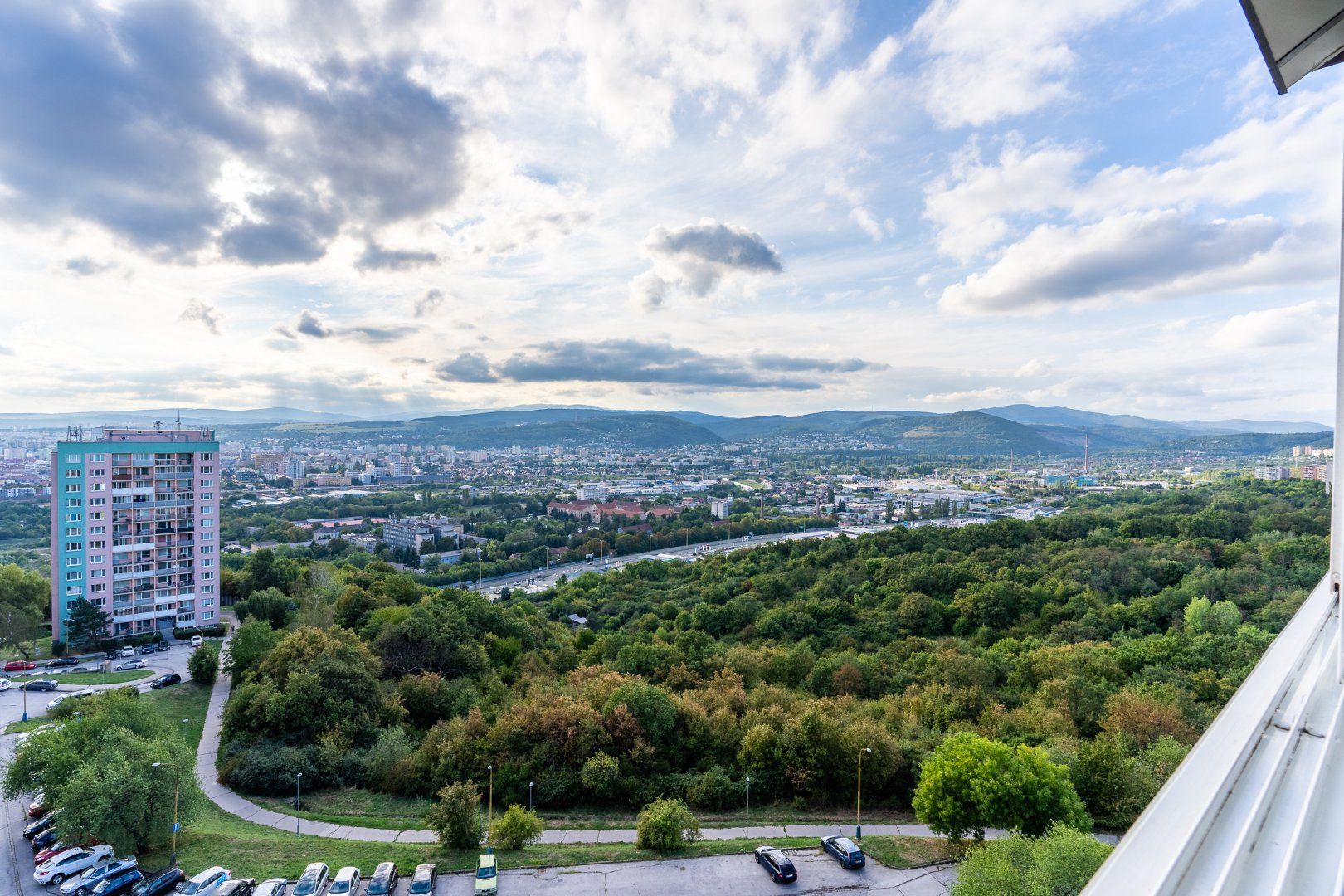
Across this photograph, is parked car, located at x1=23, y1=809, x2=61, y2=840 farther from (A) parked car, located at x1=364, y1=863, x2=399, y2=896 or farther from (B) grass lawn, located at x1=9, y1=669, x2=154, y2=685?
(B) grass lawn, located at x1=9, y1=669, x2=154, y2=685

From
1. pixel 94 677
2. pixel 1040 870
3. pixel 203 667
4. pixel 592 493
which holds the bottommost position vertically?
pixel 592 493

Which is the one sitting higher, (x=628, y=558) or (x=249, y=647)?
(x=249, y=647)

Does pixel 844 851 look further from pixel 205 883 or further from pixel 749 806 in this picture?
pixel 205 883

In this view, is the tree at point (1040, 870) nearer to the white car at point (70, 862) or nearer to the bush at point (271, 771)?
the white car at point (70, 862)

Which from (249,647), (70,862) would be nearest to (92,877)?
(70,862)

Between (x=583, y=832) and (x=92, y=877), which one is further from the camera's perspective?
(x=583, y=832)

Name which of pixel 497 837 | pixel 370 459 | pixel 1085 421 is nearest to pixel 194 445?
pixel 497 837

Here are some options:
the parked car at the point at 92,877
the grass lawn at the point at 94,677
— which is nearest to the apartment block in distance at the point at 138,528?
the grass lawn at the point at 94,677
